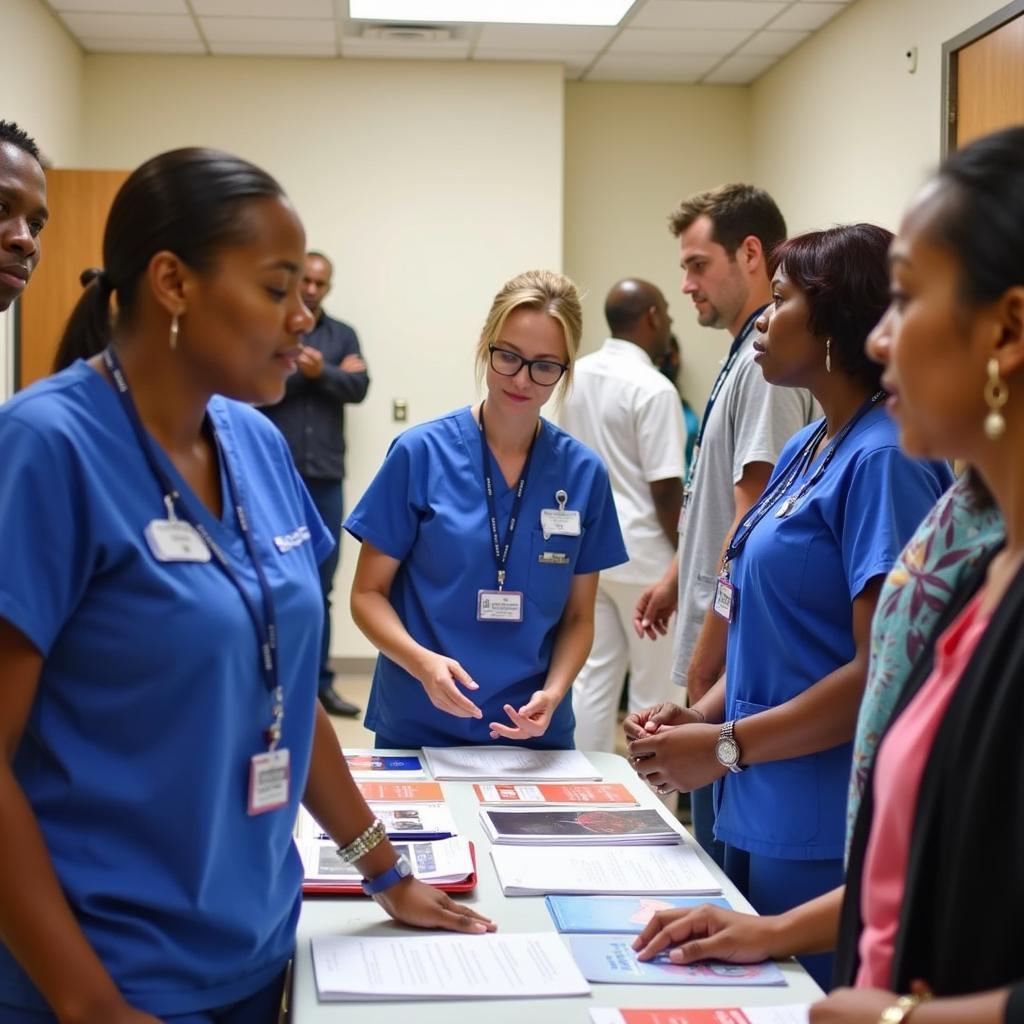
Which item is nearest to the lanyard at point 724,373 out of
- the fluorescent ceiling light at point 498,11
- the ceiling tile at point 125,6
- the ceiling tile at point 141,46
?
the fluorescent ceiling light at point 498,11

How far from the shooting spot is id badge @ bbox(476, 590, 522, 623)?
81.7 inches

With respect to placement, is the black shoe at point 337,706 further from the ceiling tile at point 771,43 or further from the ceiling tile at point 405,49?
the ceiling tile at point 771,43

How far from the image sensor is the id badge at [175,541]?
1086 mm

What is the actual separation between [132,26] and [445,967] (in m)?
4.90

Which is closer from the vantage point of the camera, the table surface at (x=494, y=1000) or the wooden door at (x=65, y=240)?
the table surface at (x=494, y=1000)

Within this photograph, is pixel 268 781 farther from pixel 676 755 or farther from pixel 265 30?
pixel 265 30

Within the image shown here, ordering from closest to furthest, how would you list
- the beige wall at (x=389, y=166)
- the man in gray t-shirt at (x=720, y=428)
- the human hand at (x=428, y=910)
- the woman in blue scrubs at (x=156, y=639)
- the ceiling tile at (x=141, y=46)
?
the woman in blue scrubs at (x=156, y=639), the human hand at (x=428, y=910), the man in gray t-shirt at (x=720, y=428), the ceiling tile at (x=141, y=46), the beige wall at (x=389, y=166)

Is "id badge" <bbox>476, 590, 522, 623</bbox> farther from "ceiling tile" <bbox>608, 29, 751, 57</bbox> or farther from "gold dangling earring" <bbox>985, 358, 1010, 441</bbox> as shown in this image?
"ceiling tile" <bbox>608, 29, 751, 57</bbox>

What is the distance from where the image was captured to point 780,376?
1.74 m

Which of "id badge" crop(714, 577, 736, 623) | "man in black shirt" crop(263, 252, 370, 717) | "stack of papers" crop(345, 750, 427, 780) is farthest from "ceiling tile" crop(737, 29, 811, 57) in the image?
"stack of papers" crop(345, 750, 427, 780)

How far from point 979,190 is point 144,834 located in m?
0.88

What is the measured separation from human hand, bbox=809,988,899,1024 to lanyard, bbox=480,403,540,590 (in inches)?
47.6

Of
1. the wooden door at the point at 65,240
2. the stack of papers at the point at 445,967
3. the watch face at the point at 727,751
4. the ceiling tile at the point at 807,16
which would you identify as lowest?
the stack of papers at the point at 445,967

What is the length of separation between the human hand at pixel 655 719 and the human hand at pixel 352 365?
A: 3568 millimetres
